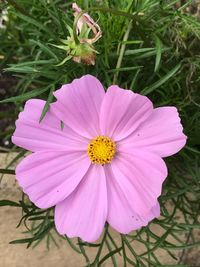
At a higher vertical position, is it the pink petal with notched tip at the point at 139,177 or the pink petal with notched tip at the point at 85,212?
the pink petal with notched tip at the point at 139,177

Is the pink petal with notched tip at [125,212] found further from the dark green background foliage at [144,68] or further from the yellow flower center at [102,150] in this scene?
the dark green background foliage at [144,68]

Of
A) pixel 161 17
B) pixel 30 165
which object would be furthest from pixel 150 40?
pixel 30 165

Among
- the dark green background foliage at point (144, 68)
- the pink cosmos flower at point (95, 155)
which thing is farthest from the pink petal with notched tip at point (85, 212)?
the dark green background foliage at point (144, 68)

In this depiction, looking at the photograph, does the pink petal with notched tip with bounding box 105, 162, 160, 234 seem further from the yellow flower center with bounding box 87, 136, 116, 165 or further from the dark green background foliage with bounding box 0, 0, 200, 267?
the dark green background foliage with bounding box 0, 0, 200, 267

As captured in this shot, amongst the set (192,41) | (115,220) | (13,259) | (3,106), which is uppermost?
(192,41)

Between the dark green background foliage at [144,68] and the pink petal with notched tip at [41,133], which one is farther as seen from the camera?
the dark green background foliage at [144,68]

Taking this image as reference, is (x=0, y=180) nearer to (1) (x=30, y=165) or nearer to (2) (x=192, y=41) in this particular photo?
(1) (x=30, y=165)

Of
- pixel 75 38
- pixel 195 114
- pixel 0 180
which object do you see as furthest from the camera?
pixel 0 180
